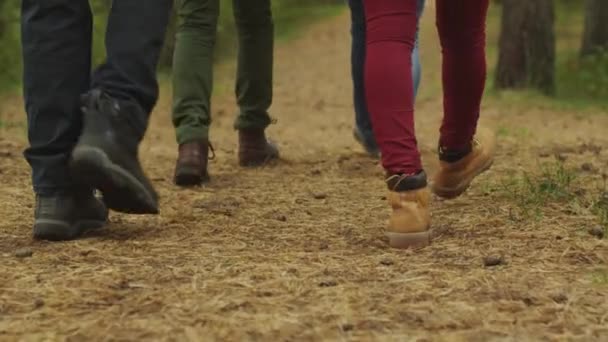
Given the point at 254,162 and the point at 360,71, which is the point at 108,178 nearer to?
the point at 254,162

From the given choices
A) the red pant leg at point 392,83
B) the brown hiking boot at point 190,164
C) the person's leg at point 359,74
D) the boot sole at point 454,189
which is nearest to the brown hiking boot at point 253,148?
the person's leg at point 359,74

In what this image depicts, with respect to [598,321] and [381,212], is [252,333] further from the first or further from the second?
[381,212]

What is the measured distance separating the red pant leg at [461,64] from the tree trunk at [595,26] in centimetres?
858

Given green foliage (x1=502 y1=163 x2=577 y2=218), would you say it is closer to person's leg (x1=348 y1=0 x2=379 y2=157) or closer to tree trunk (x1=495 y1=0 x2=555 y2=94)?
person's leg (x1=348 y1=0 x2=379 y2=157)

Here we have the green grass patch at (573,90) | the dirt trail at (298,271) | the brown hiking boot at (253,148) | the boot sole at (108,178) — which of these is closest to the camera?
the dirt trail at (298,271)

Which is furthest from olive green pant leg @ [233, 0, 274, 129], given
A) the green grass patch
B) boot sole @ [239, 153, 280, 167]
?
the green grass patch

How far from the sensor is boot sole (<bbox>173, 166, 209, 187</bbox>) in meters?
4.30

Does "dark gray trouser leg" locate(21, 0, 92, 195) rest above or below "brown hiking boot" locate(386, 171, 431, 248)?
above

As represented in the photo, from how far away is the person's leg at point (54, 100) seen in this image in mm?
3021

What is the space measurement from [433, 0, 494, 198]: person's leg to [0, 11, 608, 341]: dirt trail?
0.13m

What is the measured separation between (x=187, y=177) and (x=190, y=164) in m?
0.05

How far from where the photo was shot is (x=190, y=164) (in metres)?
4.30

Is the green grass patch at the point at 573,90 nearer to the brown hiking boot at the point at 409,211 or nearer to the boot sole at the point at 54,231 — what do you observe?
the brown hiking boot at the point at 409,211

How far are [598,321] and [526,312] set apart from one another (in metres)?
0.14
